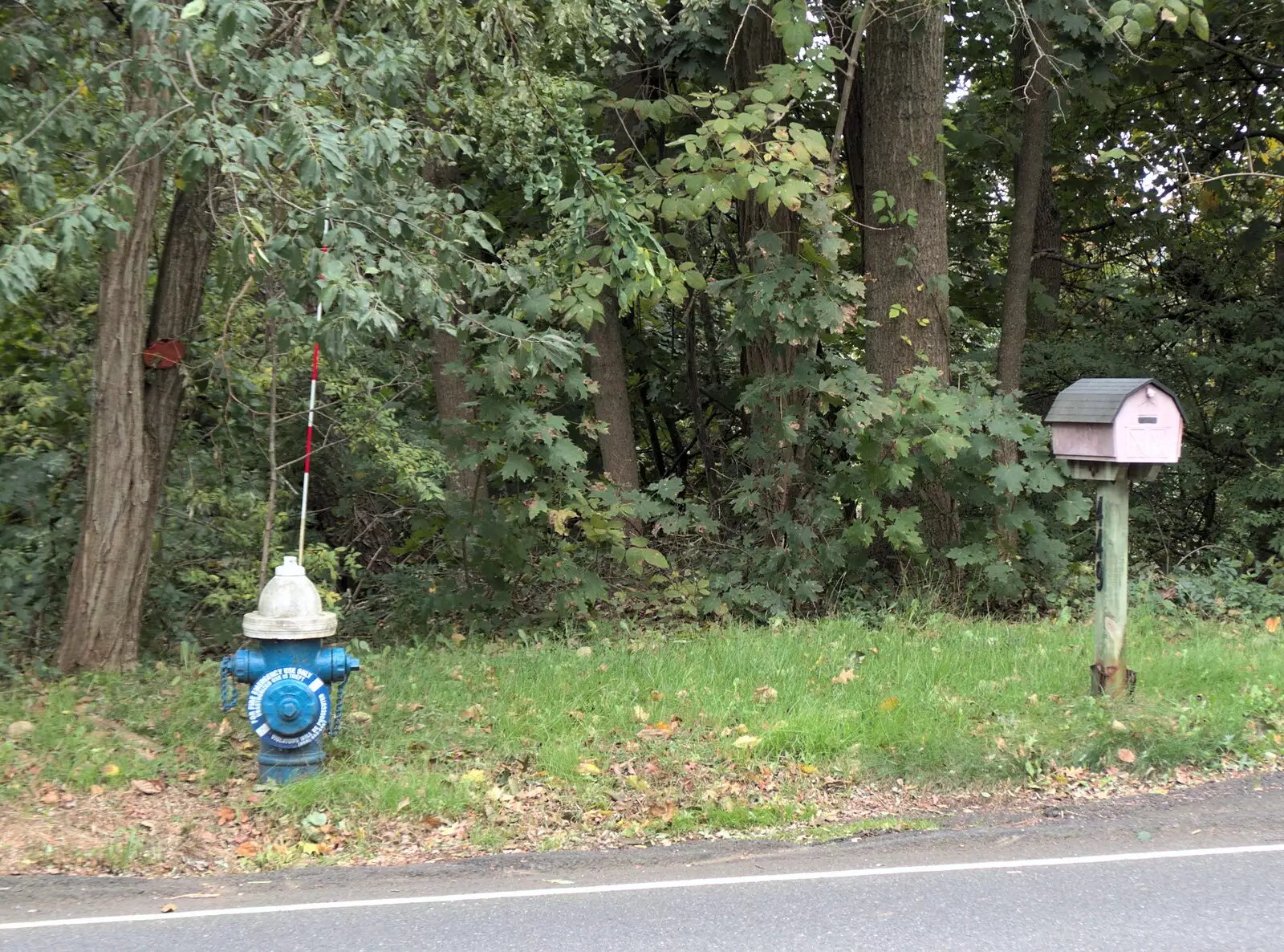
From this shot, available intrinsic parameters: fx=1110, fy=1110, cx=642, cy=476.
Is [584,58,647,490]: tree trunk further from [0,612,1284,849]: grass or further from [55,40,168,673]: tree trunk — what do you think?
[55,40,168,673]: tree trunk

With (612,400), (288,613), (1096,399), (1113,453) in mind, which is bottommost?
(288,613)

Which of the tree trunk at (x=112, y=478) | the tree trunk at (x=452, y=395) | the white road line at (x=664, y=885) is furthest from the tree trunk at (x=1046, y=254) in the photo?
the tree trunk at (x=112, y=478)

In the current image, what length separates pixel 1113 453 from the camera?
6.48 meters

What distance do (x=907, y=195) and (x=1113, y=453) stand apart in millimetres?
5127

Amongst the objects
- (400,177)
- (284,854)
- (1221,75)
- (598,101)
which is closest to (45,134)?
(400,177)

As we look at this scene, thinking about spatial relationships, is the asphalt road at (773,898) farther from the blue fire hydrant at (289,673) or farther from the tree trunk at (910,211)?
the tree trunk at (910,211)

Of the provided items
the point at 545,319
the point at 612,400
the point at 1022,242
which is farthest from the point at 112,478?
the point at 1022,242

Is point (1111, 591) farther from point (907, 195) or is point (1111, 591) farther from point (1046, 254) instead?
point (1046, 254)

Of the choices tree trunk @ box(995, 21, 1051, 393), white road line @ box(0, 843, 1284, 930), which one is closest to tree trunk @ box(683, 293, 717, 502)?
tree trunk @ box(995, 21, 1051, 393)

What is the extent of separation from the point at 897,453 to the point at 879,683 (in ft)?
9.58

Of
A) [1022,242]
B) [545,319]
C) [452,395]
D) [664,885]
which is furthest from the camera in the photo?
[452,395]

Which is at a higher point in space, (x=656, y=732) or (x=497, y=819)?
(x=656, y=732)

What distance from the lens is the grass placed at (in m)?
6.14

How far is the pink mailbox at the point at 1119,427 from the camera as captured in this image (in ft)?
21.3
